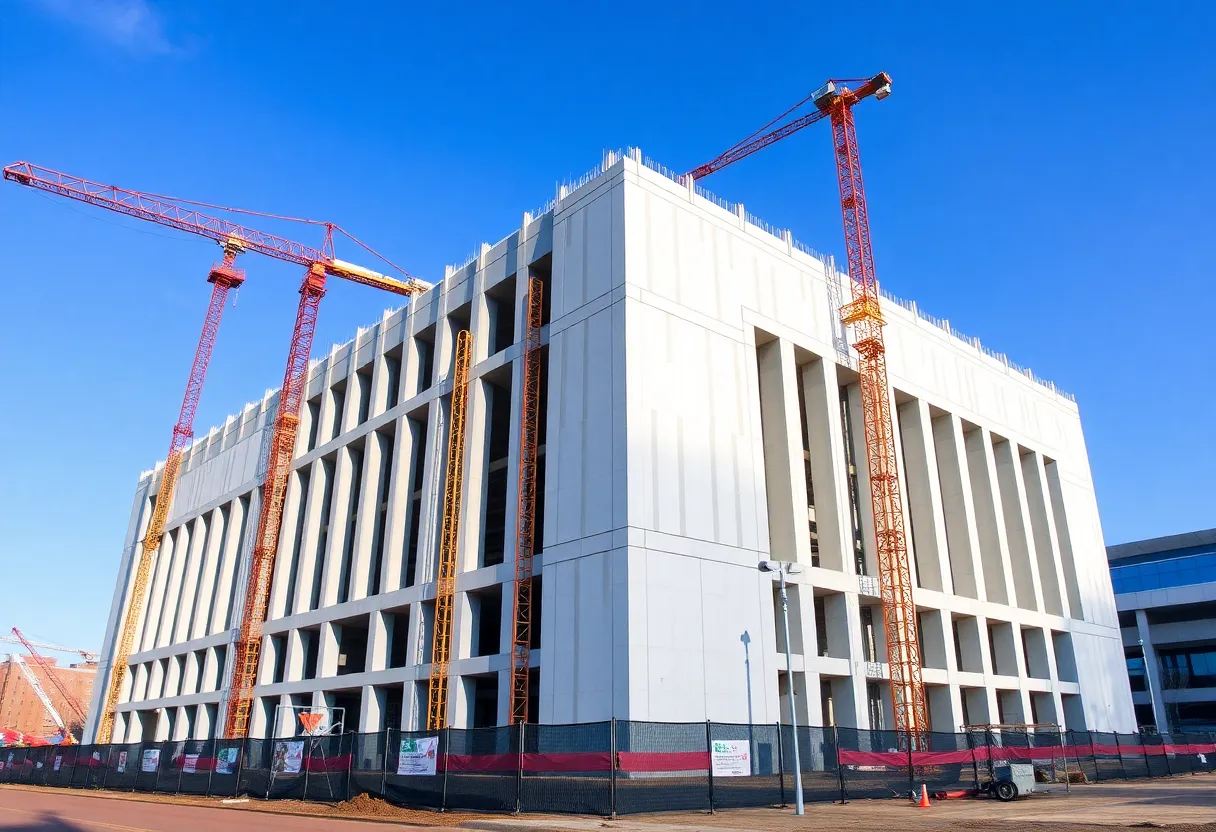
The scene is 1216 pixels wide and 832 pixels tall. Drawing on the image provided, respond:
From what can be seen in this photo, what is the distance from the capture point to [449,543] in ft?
156

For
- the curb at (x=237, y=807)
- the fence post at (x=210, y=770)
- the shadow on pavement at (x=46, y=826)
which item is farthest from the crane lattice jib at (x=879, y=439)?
the shadow on pavement at (x=46, y=826)

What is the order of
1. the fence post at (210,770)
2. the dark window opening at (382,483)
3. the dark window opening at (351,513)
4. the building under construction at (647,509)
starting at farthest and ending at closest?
the dark window opening at (351,513)
the dark window opening at (382,483)
the building under construction at (647,509)
the fence post at (210,770)

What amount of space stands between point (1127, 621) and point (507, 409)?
72.3 metres

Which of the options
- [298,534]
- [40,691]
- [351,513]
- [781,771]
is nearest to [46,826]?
[781,771]

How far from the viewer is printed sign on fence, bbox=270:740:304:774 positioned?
107 feet

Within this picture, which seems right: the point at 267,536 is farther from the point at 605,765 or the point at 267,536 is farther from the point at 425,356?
the point at 605,765

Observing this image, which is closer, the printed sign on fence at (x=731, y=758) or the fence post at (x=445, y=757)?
the fence post at (x=445, y=757)

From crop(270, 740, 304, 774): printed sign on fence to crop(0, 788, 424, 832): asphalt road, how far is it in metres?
3.49

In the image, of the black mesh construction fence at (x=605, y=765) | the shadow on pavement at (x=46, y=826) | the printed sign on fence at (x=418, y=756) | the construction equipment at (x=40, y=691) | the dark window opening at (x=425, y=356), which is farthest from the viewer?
the construction equipment at (x=40, y=691)

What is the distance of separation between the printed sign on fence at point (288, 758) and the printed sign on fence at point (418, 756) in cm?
625

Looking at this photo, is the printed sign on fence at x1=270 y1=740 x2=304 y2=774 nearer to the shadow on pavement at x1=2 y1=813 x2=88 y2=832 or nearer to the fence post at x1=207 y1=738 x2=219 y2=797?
the fence post at x1=207 y1=738 x2=219 y2=797

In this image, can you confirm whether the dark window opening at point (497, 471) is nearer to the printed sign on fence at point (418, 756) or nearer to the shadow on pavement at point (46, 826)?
the printed sign on fence at point (418, 756)

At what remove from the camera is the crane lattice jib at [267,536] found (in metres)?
60.1

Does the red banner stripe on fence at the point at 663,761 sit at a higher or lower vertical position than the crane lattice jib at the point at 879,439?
lower
